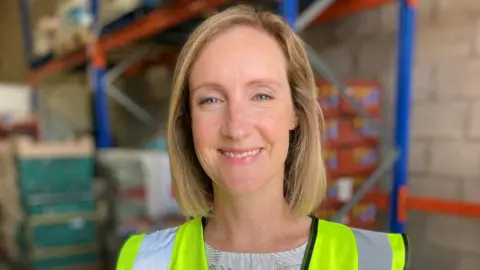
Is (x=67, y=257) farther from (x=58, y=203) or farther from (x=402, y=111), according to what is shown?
(x=402, y=111)

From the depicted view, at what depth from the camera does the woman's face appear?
0.86 meters

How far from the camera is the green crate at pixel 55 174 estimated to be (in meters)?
2.92

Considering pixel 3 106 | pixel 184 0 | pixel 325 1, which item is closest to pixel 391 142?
pixel 325 1

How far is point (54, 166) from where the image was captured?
9.80 ft

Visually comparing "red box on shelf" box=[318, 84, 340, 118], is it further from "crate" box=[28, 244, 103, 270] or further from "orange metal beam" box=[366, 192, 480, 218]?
"crate" box=[28, 244, 103, 270]

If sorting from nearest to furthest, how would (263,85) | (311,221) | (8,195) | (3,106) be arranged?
(263,85) < (311,221) < (8,195) < (3,106)

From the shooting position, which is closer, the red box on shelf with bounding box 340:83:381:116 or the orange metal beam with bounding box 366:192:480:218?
the orange metal beam with bounding box 366:192:480:218

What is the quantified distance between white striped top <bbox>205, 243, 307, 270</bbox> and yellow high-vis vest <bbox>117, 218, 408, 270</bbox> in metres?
0.02

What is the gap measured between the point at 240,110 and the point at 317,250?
307mm

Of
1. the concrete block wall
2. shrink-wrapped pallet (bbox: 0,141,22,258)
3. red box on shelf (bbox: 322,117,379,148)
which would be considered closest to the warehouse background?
the concrete block wall

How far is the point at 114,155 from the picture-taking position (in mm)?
2877

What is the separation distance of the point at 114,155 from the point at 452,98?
188 centimetres

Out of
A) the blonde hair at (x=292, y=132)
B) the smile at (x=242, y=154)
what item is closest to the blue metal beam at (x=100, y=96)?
the blonde hair at (x=292, y=132)

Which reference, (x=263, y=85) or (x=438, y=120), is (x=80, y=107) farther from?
(x=263, y=85)
